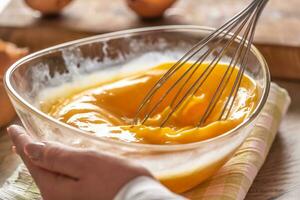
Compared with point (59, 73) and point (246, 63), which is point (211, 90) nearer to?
point (246, 63)

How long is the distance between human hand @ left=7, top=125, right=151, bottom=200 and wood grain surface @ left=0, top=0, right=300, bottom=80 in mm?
360

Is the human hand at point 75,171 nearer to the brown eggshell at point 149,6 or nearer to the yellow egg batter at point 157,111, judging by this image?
the yellow egg batter at point 157,111

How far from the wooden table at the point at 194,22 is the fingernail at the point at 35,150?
15 centimetres

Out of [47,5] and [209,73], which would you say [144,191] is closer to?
[209,73]

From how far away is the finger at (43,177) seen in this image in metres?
0.47

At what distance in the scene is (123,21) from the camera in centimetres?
88

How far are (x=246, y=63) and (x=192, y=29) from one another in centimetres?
10

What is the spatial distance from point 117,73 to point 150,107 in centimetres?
9

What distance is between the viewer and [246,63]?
0.62m

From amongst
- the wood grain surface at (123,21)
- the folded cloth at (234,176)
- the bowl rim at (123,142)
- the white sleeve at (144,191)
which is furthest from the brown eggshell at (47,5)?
the white sleeve at (144,191)

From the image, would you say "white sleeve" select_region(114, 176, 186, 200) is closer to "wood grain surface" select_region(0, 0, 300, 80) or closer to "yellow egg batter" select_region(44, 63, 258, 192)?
"yellow egg batter" select_region(44, 63, 258, 192)

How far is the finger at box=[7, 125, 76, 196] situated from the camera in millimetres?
471

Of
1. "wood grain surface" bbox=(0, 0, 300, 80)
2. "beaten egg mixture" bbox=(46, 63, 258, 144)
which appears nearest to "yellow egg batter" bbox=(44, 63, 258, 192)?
"beaten egg mixture" bbox=(46, 63, 258, 144)

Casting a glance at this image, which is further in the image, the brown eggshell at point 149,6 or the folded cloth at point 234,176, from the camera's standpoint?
the brown eggshell at point 149,6
